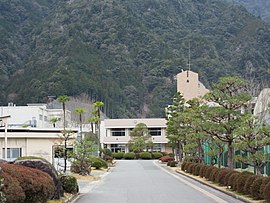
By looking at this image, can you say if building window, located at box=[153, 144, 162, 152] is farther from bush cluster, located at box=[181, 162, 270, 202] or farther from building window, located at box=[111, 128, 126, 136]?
bush cluster, located at box=[181, 162, 270, 202]

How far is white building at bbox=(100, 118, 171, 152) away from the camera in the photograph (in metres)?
97.1

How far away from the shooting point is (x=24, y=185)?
14172 mm

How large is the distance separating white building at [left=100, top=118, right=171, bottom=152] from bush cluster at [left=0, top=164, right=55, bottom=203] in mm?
80223

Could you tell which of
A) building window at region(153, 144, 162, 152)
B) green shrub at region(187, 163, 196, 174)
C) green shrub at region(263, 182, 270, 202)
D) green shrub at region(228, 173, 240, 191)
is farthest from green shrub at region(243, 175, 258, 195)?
building window at region(153, 144, 162, 152)

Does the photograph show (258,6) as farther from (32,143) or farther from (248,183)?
(248,183)

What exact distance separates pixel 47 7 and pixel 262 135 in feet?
426

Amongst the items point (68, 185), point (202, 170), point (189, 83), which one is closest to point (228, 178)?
point (68, 185)

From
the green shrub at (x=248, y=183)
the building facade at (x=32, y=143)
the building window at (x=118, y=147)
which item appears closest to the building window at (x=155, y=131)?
the building window at (x=118, y=147)

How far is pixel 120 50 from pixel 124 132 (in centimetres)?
2597

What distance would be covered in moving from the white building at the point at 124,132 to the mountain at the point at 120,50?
257 inches

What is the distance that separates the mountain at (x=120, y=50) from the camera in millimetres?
101188

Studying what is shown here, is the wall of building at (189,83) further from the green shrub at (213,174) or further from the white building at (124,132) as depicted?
the green shrub at (213,174)

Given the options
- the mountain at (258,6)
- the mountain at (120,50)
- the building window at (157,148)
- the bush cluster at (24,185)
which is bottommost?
the building window at (157,148)

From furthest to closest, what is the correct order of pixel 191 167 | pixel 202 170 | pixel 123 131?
pixel 123 131
pixel 191 167
pixel 202 170
